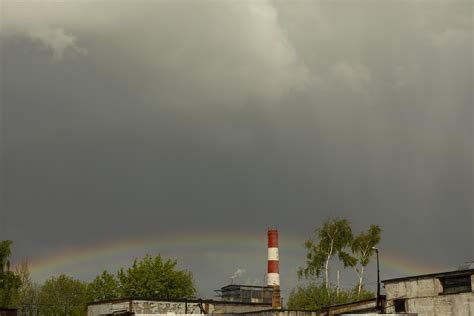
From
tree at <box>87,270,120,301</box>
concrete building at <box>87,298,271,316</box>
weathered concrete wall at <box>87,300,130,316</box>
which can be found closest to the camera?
concrete building at <box>87,298,271,316</box>

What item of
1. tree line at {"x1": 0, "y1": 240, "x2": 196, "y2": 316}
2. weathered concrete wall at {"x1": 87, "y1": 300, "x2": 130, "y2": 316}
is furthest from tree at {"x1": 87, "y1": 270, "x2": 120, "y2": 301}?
weathered concrete wall at {"x1": 87, "y1": 300, "x2": 130, "y2": 316}

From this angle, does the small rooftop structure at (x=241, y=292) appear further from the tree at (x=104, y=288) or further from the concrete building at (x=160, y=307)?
the concrete building at (x=160, y=307)

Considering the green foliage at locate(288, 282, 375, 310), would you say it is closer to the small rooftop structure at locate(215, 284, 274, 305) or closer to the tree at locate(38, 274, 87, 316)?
the small rooftop structure at locate(215, 284, 274, 305)

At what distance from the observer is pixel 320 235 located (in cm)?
8175

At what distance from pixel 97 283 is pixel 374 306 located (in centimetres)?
5298

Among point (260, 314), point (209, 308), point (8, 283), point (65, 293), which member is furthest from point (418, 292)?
point (65, 293)

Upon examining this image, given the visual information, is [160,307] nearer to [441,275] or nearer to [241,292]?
[441,275]

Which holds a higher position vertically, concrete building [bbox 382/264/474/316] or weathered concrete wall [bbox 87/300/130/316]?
concrete building [bbox 382/264/474/316]

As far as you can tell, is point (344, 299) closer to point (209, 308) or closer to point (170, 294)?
point (170, 294)

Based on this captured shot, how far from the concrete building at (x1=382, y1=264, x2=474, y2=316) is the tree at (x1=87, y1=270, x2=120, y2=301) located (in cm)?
5146

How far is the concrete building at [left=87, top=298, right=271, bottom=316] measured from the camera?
52.7 meters

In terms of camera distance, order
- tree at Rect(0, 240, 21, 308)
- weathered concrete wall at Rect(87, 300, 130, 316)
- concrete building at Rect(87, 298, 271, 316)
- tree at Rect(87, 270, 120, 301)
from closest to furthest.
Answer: concrete building at Rect(87, 298, 271, 316), weathered concrete wall at Rect(87, 300, 130, 316), tree at Rect(0, 240, 21, 308), tree at Rect(87, 270, 120, 301)

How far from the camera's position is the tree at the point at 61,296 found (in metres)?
104

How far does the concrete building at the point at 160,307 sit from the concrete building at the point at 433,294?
15.6 m
